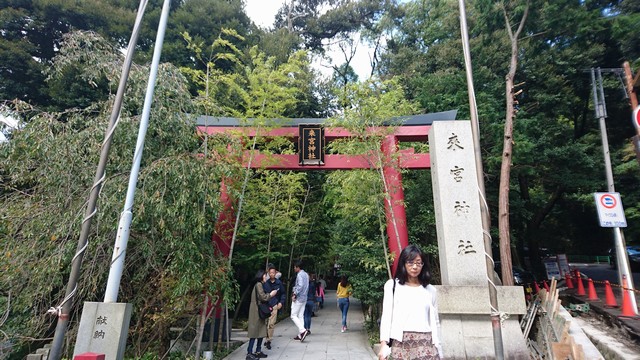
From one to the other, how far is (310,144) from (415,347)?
6.46 meters

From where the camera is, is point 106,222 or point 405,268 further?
point 106,222

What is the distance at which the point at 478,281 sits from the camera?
5.70 metres

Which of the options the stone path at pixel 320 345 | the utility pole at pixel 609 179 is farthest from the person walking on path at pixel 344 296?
the utility pole at pixel 609 179

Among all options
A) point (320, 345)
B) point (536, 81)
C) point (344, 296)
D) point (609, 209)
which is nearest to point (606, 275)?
point (536, 81)

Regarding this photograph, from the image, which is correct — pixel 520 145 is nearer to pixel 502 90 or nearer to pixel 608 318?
pixel 502 90

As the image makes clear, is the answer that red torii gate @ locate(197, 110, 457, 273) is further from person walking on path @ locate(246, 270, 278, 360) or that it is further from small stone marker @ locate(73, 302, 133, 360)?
small stone marker @ locate(73, 302, 133, 360)

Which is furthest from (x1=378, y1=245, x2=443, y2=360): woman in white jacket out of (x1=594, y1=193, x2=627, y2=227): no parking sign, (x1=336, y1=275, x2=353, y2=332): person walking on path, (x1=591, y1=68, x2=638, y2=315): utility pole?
(x1=594, y1=193, x2=627, y2=227): no parking sign

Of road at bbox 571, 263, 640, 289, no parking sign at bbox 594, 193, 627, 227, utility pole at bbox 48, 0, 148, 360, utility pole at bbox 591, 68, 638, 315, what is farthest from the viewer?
road at bbox 571, 263, 640, 289

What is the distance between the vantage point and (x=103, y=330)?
14.1 ft

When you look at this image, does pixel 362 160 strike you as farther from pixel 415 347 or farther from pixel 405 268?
pixel 415 347

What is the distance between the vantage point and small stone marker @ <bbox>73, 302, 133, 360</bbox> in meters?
4.28

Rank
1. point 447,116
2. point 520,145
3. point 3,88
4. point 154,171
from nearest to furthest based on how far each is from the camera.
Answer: point 154,171 → point 447,116 → point 520,145 → point 3,88

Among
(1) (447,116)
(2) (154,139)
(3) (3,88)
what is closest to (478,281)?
(1) (447,116)

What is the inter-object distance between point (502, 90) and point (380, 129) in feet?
22.3
